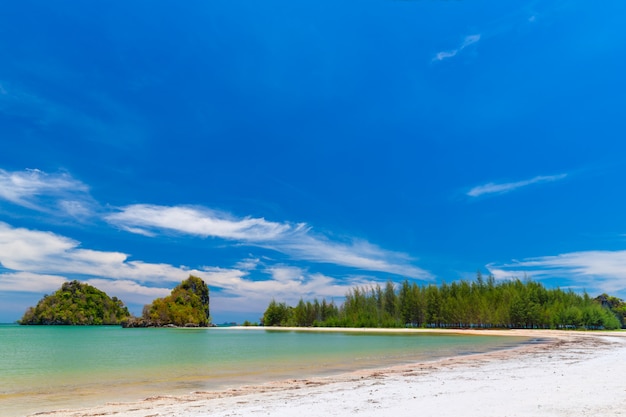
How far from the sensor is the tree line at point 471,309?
296 feet

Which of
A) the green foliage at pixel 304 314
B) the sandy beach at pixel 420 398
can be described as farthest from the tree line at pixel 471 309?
the sandy beach at pixel 420 398

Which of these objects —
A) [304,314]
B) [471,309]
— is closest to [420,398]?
[471,309]

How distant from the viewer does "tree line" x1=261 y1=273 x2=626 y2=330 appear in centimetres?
9025

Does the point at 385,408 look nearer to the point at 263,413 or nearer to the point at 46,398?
the point at 263,413

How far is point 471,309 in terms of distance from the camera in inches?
4129

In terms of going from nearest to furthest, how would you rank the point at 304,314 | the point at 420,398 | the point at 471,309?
the point at 420,398 → the point at 471,309 → the point at 304,314

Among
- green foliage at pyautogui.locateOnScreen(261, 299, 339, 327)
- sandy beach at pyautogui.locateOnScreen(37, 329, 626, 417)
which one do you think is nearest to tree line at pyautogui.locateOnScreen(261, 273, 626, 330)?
green foliage at pyautogui.locateOnScreen(261, 299, 339, 327)

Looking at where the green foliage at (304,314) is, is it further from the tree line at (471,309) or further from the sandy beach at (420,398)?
the sandy beach at (420,398)

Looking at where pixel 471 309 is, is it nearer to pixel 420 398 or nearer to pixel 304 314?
pixel 304 314

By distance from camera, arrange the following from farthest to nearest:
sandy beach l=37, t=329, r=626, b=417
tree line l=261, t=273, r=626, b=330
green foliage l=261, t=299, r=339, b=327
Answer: green foliage l=261, t=299, r=339, b=327
tree line l=261, t=273, r=626, b=330
sandy beach l=37, t=329, r=626, b=417

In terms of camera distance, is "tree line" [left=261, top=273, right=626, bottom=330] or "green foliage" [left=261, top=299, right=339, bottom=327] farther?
"green foliage" [left=261, top=299, right=339, bottom=327]

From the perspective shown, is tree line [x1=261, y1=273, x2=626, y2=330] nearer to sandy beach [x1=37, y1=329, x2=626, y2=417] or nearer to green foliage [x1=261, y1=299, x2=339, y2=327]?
green foliage [x1=261, y1=299, x2=339, y2=327]

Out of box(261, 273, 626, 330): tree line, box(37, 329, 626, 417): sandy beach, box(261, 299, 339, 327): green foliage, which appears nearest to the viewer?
box(37, 329, 626, 417): sandy beach

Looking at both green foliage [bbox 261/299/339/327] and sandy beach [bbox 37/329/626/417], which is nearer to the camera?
sandy beach [bbox 37/329/626/417]
